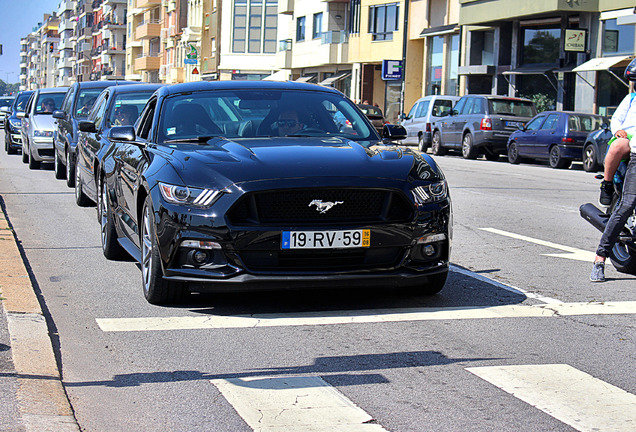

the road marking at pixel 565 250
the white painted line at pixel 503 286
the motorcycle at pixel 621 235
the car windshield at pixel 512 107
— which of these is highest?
the car windshield at pixel 512 107

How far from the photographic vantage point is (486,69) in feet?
140

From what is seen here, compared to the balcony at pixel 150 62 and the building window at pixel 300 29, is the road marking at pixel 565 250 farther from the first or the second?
the balcony at pixel 150 62

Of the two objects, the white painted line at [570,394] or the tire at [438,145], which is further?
the tire at [438,145]

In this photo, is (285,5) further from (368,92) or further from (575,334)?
(575,334)

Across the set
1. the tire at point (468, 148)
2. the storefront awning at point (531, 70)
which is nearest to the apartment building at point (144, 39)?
the storefront awning at point (531, 70)

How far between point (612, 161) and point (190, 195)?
139 inches

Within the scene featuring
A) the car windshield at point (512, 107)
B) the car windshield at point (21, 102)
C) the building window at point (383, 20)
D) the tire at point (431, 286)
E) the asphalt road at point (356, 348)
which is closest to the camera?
the asphalt road at point (356, 348)

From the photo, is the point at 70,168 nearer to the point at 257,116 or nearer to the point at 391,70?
the point at 257,116

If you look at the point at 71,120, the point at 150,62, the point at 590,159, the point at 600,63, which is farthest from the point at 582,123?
the point at 150,62

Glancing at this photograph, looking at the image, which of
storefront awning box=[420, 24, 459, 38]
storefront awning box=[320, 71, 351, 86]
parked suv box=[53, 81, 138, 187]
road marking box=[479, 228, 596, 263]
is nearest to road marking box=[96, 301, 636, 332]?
road marking box=[479, 228, 596, 263]

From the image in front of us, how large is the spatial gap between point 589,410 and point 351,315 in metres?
2.31

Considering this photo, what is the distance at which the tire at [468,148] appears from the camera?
3000 cm

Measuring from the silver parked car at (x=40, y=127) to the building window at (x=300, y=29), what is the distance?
42.8 m

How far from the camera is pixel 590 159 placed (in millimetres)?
24078
